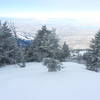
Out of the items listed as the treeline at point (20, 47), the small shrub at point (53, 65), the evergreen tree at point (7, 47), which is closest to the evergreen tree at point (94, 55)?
the treeline at point (20, 47)

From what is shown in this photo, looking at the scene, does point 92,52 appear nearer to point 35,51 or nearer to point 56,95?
point 35,51

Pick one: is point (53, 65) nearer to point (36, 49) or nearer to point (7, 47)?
point (7, 47)

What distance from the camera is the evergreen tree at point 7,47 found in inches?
808

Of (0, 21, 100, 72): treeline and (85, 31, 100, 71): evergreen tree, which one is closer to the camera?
(0, 21, 100, 72): treeline

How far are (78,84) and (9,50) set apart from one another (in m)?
13.1

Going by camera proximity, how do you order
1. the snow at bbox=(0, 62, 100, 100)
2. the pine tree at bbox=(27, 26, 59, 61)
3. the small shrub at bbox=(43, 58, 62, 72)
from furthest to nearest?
1. the pine tree at bbox=(27, 26, 59, 61)
2. the small shrub at bbox=(43, 58, 62, 72)
3. the snow at bbox=(0, 62, 100, 100)

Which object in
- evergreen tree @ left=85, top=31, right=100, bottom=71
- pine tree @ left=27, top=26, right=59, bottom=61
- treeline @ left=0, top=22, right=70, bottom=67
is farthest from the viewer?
pine tree @ left=27, top=26, right=59, bottom=61

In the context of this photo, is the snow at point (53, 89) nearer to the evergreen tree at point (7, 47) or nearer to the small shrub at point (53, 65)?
the small shrub at point (53, 65)

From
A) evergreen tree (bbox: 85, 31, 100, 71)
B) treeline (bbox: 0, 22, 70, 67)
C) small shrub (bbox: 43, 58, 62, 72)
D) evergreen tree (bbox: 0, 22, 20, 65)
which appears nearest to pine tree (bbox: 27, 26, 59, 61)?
treeline (bbox: 0, 22, 70, 67)

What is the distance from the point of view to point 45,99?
7719 mm

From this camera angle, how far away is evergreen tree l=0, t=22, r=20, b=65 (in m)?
20.5

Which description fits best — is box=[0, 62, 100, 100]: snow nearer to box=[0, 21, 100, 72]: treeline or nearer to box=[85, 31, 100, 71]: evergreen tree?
box=[0, 21, 100, 72]: treeline

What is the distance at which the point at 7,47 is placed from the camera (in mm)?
21203

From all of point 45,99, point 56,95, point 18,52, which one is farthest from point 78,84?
point 18,52
